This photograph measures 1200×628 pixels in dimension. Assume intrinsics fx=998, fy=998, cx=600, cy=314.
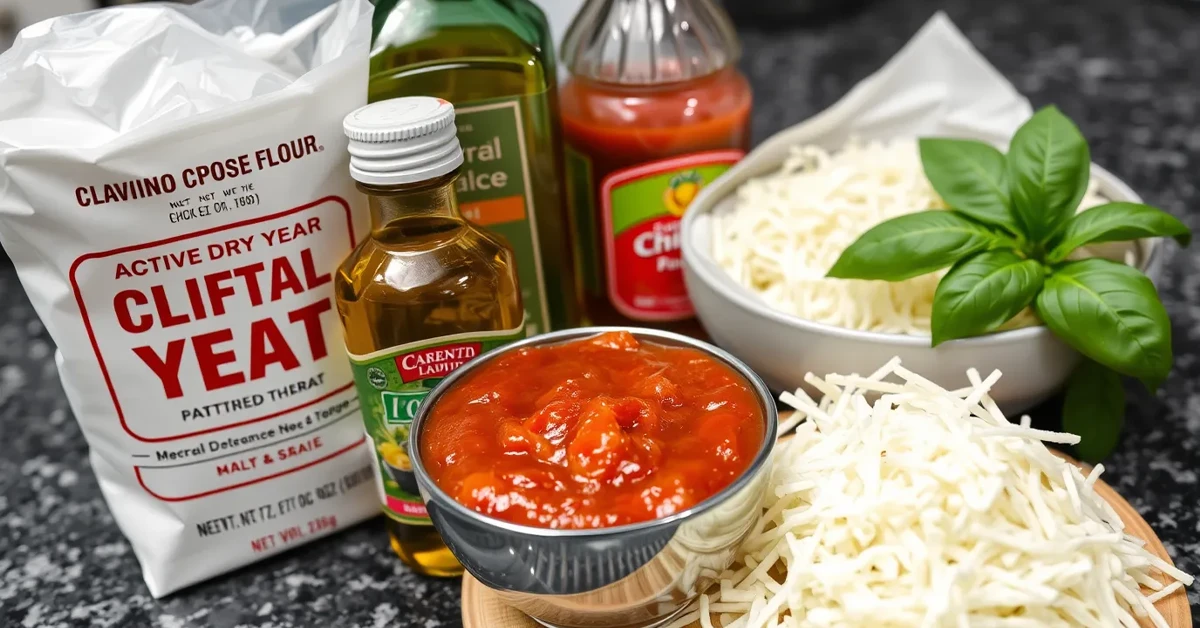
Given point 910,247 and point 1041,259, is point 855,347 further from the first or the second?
point 1041,259

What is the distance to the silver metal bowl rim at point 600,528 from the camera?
771mm

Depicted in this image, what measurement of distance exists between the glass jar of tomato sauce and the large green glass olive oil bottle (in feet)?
0.30

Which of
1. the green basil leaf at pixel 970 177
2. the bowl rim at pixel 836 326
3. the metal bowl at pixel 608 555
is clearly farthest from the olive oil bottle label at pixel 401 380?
the green basil leaf at pixel 970 177

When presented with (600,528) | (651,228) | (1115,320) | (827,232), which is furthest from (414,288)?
(1115,320)

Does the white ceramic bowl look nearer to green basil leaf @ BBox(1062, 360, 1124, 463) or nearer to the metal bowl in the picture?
green basil leaf @ BBox(1062, 360, 1124, 463)

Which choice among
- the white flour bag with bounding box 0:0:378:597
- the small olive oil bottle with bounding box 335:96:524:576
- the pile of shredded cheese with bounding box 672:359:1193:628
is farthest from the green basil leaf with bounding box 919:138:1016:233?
the white flour bag with bounding box 0:0:378:597

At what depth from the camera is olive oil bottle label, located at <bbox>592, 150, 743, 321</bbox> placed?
129 centimetres

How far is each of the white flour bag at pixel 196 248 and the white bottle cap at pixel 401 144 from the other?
0.08 meters

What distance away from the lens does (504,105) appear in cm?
113

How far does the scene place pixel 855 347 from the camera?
1039mm

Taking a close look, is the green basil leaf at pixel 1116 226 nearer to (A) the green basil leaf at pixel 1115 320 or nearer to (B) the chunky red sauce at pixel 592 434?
(A) the green basil leaf at pixel 1115 320

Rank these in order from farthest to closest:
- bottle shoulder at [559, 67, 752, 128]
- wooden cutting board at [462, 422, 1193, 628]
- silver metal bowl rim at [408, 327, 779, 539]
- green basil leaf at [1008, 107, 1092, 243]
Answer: bottle shoulder at [559, 67, 752, 128], green basil leaf at [1008, 107, 1092, 243], wooden cutting board at [462, 422, 1193, 628], silver metal bowl rim at [408, 327, 779, 539]

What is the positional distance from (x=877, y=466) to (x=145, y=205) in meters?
0.71

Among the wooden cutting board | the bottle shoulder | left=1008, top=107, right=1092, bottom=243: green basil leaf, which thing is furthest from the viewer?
the bottle shoulder
